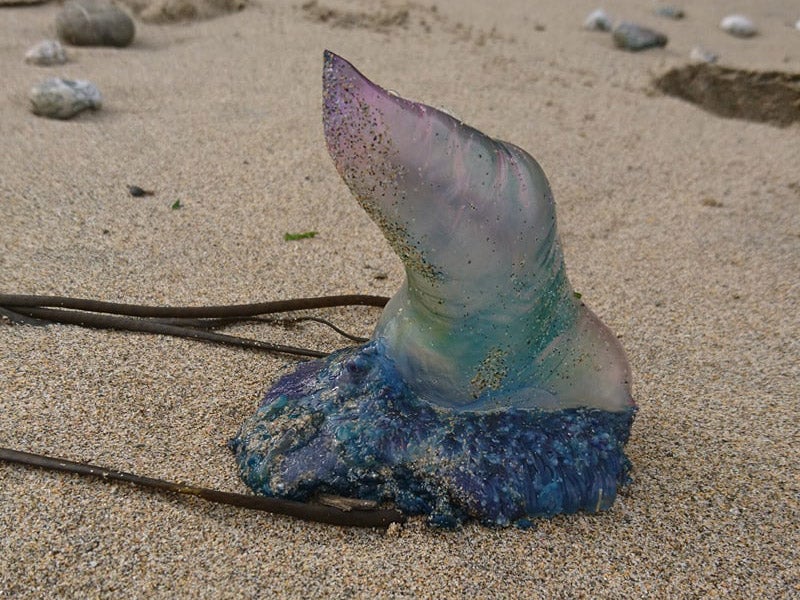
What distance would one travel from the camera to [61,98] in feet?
12.6

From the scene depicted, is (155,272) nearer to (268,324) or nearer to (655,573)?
(268,324)

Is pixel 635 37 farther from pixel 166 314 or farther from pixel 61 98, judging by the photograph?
pixel 166 314

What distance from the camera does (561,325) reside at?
1.79 meters

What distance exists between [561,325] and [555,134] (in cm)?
253

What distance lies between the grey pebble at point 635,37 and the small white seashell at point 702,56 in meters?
0.21

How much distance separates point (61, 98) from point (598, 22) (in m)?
3.60

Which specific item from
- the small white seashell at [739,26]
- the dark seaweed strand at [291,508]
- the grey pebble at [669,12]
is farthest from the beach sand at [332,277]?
the grey pebble at [669,12]

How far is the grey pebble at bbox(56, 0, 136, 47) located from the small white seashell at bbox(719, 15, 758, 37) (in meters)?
4.06

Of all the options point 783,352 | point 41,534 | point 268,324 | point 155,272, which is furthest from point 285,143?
point 41,534

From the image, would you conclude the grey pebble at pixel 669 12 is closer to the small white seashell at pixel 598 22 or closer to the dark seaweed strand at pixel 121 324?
the small white seashell at pixel 598 22

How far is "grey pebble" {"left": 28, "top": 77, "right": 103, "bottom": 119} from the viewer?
3.83 meters

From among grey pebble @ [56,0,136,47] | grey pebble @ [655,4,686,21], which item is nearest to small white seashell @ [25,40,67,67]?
grey pebble @ [56,0,136,47]

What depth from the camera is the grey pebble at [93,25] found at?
4.79m

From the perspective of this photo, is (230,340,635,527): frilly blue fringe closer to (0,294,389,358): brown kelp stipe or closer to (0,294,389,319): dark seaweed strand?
(0,294,389,358): brown kelp stipe
